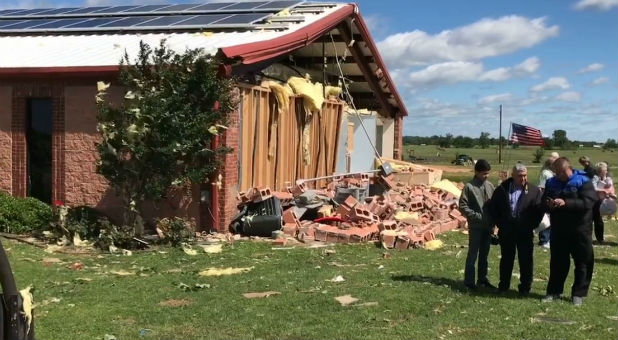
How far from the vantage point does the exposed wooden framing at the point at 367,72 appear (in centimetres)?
1802

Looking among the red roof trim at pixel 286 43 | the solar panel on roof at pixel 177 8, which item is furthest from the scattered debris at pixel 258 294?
the solar panel on roof at pixel 177 8

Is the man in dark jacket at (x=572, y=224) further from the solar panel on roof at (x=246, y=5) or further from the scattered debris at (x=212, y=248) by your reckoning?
the solar panel on roof at (x=246, y=5)

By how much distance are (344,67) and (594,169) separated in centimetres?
911

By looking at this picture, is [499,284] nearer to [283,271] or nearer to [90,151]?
[283,271]

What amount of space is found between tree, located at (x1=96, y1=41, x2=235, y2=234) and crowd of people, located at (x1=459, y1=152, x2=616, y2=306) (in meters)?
5.01

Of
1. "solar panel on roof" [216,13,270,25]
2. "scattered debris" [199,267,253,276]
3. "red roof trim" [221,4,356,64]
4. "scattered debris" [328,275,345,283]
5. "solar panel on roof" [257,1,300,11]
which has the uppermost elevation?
"solar panel on roof" [257,1,300,11]

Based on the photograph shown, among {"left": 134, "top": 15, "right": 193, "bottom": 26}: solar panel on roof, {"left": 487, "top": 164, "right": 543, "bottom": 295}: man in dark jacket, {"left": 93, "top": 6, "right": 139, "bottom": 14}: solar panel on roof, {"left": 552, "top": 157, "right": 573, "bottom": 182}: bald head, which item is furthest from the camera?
{"left": 93, "top": 6, "right": 139, "bottom": 14}: solar panel on roof

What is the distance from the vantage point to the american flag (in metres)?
16.7

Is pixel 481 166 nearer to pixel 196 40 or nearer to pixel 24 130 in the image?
pixel 196 40

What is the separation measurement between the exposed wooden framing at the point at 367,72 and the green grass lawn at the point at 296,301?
9.09m

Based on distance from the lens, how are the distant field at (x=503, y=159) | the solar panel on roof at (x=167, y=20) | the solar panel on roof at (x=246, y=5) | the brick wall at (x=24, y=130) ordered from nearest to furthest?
the brick wall at (x=24, y=130), the solar panel on roof at (x=167, y=20), the solar panel on roof at (x=246, y=5), the distant field at (x=503, y=159)

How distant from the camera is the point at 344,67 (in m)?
20.6

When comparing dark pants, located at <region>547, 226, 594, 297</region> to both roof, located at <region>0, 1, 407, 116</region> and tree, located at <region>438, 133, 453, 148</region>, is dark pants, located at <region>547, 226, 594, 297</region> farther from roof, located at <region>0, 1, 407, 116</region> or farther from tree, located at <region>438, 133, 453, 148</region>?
tree, located at <region>438, 133, 453, 148</region>

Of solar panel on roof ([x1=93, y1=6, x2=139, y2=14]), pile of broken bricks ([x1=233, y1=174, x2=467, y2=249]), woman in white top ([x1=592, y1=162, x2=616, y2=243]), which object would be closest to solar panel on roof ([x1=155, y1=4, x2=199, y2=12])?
solar panel on roof ([x1=93, y1=6, x2=139, y2=14])
